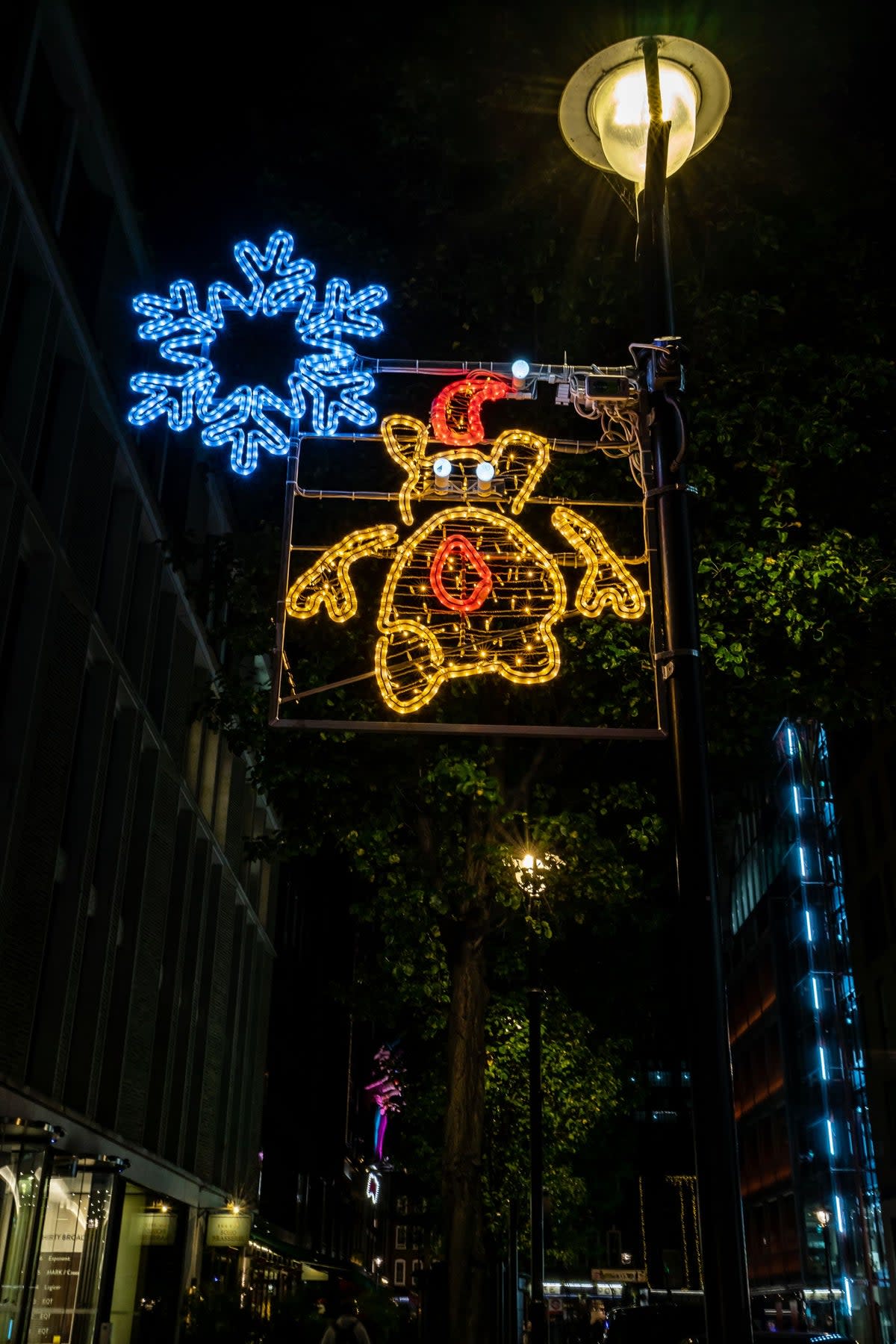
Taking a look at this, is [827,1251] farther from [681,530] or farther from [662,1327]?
[681,530]

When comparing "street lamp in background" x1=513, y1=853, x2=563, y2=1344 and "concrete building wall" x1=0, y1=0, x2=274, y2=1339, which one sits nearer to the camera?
"concrete building wall" x1=0, y1=0, x2=274, y2=1339

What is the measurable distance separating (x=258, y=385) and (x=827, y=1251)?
A: 181 feet

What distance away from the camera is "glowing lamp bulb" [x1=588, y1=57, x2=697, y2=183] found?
20.2ft

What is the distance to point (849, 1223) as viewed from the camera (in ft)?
168

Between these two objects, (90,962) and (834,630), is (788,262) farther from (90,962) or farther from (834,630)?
(90,962)

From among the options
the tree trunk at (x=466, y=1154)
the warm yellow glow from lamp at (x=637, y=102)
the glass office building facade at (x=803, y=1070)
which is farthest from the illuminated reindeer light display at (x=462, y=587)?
the glass office building facade at (x=803, y=1070)

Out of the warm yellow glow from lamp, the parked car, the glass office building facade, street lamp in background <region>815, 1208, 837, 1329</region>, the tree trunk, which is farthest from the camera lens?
street lamp in background <region>815, 1208, 837, 1329</region>

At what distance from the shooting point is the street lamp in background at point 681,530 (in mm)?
4211

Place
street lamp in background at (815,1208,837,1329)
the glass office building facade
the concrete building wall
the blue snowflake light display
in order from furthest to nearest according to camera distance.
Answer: street lamp in background at (815,1208,837,1329) < the glass office building facade < the concrete building wall < the blue snowflake light display

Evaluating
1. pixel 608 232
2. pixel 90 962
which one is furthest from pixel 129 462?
pixel 608 232

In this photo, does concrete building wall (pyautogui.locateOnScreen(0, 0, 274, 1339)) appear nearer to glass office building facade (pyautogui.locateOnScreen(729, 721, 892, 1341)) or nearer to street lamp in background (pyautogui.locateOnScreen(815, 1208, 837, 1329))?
glass office building facade (pyautogui.locateOnScreen(729, 721, 892, 1341))

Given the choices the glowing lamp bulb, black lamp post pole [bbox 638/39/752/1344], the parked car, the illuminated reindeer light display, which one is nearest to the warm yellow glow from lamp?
the glowing lamp bulb

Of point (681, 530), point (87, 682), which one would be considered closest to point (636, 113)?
point (681, 530)

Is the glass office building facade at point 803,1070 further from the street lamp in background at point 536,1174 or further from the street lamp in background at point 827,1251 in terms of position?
the street lamp in background at point 536,1174
